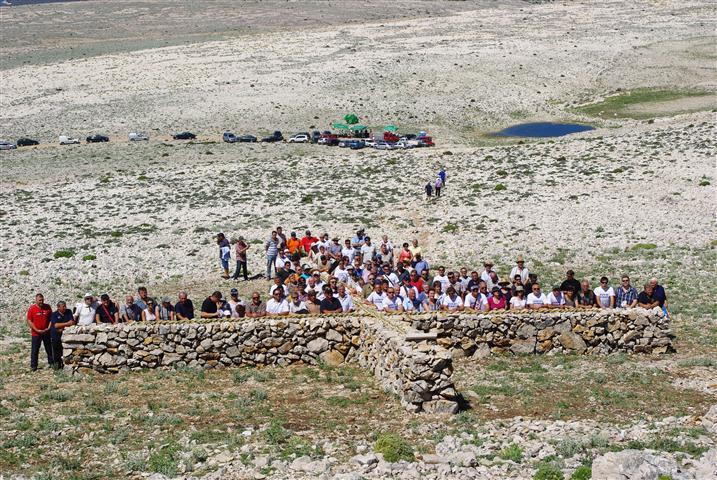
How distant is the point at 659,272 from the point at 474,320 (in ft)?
40.5

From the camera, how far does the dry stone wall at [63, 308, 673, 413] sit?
21.8 m

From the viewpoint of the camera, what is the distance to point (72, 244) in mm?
40531

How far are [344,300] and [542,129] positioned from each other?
62.9m

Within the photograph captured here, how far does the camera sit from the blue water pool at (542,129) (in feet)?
262

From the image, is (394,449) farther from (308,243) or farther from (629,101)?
(629,101)

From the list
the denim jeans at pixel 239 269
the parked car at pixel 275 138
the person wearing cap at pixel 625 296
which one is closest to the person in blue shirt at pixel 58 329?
the denim jeans at pixel 239 269

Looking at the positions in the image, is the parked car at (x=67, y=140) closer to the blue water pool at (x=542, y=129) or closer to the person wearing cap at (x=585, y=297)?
the blue water pool at (x=542, y=129)

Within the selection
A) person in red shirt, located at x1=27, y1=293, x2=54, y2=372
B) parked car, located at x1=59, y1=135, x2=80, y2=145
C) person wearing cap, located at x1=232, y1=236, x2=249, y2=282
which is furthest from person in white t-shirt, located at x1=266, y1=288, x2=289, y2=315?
parked car, located at x1=59, y1=135, x2=80, y2=145

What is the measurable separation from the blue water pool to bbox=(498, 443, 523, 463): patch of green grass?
65324mm

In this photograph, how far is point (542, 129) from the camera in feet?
271

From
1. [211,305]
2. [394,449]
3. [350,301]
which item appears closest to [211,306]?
[211,305]

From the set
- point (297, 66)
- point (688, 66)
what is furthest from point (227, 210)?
point (688, 66)

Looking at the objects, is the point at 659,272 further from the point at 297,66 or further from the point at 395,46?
the point at 395,46

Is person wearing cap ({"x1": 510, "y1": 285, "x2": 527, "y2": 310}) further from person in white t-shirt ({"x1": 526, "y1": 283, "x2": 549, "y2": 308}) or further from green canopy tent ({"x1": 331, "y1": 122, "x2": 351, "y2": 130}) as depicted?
green canopy tent ({"x1": 331, "y1": 122, "x2": 351, "y2": 130})
